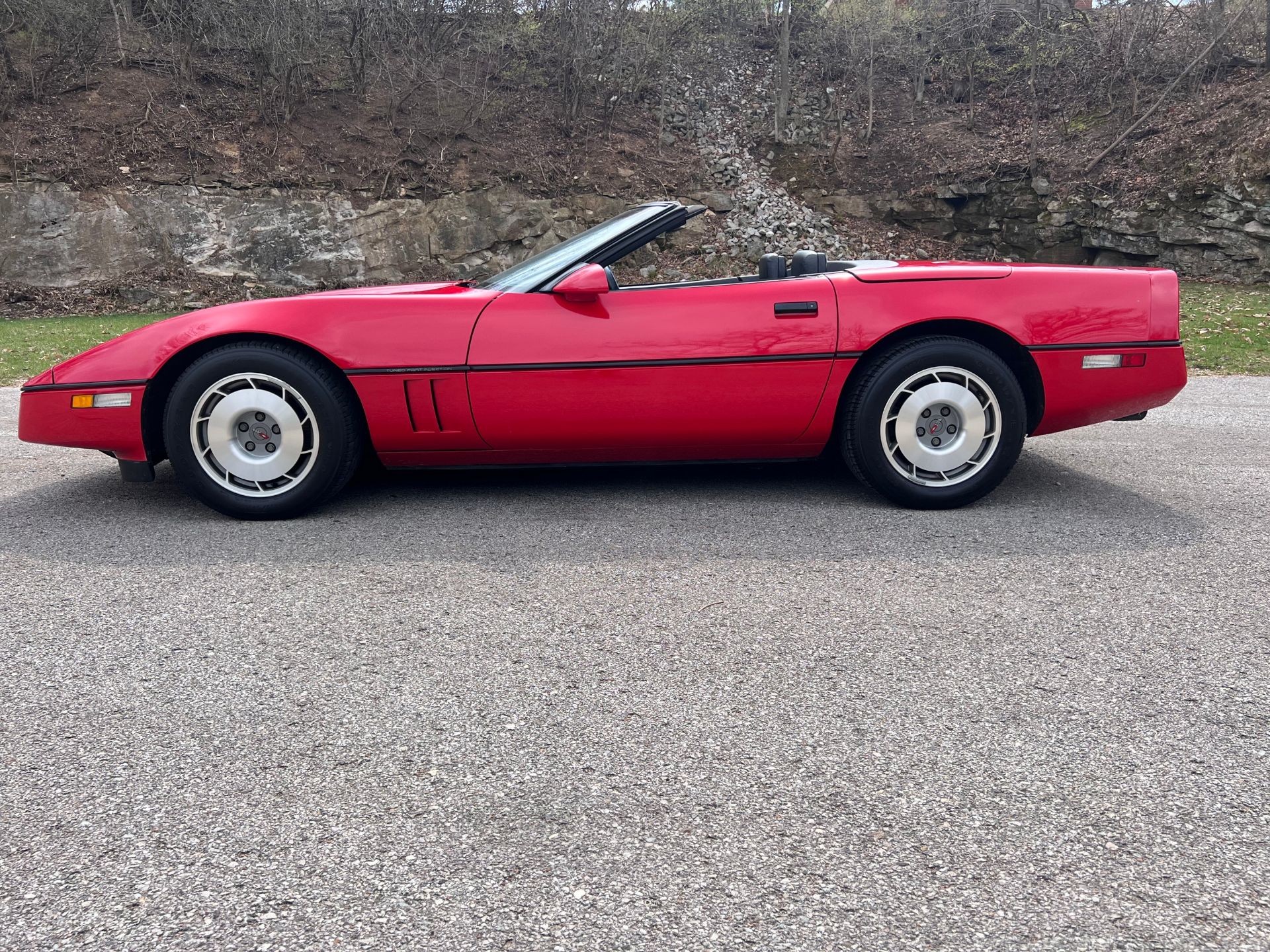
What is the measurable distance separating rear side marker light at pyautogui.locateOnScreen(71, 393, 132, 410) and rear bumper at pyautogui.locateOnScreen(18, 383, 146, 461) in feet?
0.04

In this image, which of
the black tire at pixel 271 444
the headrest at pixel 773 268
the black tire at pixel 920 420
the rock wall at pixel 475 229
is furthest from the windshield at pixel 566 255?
the rock wall at pixel 475 229

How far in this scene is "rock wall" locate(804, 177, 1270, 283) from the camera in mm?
17203

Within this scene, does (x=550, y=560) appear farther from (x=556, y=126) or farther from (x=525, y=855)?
(x=556, y=126)

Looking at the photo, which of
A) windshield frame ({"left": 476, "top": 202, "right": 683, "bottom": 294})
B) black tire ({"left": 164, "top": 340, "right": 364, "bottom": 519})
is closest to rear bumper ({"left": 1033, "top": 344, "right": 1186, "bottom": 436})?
windshield frame ({"left": 476, "top": 202, "right": 683, "bottom": 294})

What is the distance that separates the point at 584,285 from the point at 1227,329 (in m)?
9.74

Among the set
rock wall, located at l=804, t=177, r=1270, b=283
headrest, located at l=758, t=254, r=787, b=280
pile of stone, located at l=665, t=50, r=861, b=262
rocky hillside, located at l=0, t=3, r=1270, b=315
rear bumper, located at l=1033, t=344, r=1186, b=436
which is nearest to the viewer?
rear bumper, located at l=1033, t=344, r=1186, b=436

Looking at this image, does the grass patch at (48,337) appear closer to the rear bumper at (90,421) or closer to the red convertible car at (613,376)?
the rear bumper at (90,421)

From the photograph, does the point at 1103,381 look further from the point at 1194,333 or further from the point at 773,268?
the point at 1194,333

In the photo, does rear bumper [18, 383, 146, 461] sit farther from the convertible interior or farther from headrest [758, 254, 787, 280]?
headrest [758, 254, 787, 280]

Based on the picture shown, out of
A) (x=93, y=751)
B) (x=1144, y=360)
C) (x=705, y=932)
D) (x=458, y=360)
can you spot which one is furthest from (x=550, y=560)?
(x=1144, y=360)

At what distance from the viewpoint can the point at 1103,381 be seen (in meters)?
4.24

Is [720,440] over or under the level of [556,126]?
under

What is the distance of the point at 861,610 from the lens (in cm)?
310

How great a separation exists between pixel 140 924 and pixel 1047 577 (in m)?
2.80
